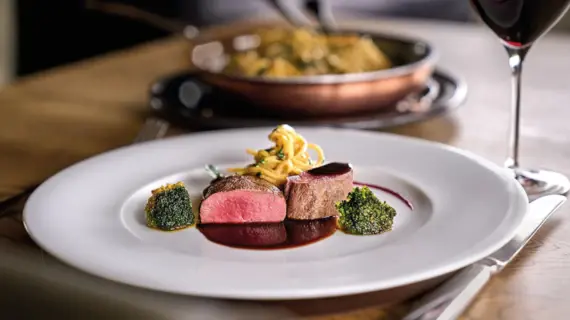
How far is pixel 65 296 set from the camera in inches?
37.1

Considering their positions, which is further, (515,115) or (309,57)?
(309,57)

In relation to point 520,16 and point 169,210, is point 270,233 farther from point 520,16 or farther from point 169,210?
point 520,16

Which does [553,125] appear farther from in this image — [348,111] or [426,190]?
[426,190]

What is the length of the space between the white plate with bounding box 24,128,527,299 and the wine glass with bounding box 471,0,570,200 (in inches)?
4.2

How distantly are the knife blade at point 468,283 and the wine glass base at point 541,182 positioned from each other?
0.11 metres

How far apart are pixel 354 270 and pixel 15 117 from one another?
41.5 inches

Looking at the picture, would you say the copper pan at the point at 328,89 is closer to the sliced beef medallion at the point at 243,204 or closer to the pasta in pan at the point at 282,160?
the pasta in pan at the point at 282,160

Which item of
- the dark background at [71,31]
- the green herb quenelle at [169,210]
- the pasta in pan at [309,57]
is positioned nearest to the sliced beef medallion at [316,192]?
the green herb quenelle at [169,210]

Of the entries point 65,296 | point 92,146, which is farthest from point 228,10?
point 65,296

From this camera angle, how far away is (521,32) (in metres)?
1.26

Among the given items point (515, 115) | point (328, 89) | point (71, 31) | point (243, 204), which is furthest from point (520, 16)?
point (71, 31)

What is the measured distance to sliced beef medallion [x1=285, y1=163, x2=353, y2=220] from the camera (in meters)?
1.10

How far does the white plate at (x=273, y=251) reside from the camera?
857 mm

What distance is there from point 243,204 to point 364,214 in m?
0.17
